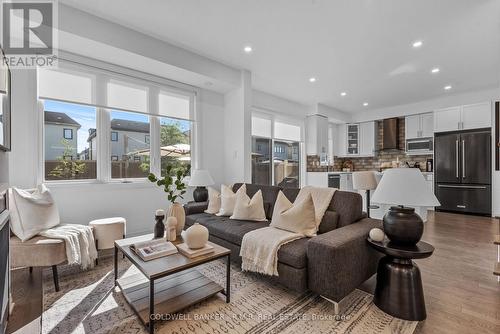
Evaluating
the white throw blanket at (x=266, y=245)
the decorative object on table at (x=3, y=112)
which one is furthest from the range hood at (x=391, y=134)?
the decorative object on table at (x=3, y=112)

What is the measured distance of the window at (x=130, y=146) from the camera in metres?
3.49

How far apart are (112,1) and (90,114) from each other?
152 centimetres

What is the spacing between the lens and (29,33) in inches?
104

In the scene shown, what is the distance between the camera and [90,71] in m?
3.19

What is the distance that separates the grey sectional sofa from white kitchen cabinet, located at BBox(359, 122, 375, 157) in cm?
522

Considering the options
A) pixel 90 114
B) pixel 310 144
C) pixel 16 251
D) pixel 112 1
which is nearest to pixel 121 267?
pixel 16 251

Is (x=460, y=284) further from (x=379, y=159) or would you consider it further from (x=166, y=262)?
(x=379, y=159)

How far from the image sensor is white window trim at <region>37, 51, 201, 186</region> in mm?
2988

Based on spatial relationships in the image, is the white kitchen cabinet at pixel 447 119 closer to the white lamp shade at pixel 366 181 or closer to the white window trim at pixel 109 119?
the white lamp shade at pixel 366 181

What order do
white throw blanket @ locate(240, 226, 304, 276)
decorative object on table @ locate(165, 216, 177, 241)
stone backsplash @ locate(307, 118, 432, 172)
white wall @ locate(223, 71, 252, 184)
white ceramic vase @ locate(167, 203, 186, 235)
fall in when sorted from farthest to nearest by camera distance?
stone backsplash @ locate(307, 118, 432, 172) < white wall @ locate(223, 71, 252, 184) < white ceramic vase @ locate(167, 203, 186, 235) < decorative object on table @ locate(165, 216, 177, 241) < white throw blanket @ locate(240, 226, 304, 276)

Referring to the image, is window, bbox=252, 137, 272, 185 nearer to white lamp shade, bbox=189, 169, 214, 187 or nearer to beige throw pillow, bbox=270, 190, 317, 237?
white lamp shade, bbox=189, 169, 214, 187

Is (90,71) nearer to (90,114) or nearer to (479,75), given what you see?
(90,114)

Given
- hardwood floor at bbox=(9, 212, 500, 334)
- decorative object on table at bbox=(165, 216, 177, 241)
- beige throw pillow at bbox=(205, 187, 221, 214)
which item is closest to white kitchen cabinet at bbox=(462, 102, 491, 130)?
hardwood floor at bbox=(9, 212, 500, 334)

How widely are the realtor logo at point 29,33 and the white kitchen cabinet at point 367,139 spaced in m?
7.37
